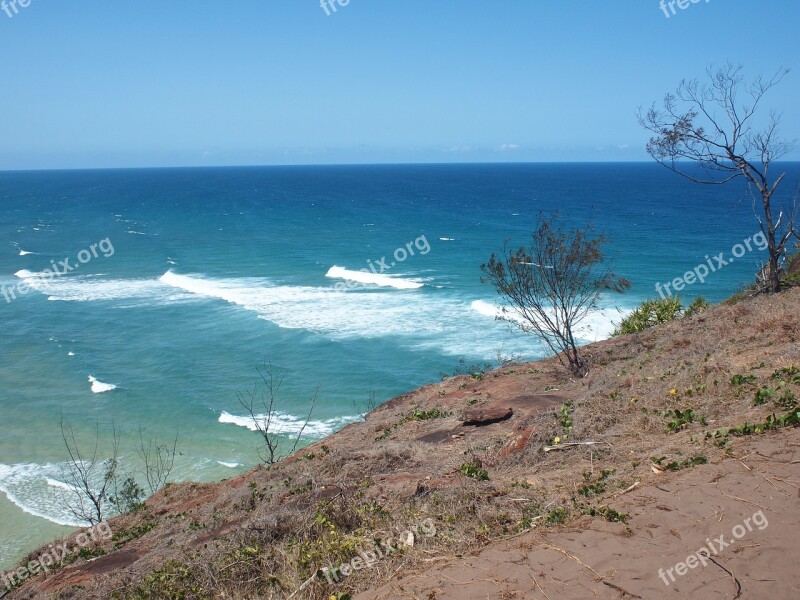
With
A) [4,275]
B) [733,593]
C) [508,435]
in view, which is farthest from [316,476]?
[4,275]

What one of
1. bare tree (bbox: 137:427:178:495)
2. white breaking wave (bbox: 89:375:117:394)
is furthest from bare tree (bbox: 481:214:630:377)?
white breaking wave (bbox: 89:375:117:394)

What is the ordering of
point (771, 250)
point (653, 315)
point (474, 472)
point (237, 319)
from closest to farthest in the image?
point (474, 472), point (771, 250), point (653, 315), point (237, 319)

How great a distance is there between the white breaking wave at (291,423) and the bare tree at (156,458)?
233cm

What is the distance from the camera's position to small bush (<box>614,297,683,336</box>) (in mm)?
21647

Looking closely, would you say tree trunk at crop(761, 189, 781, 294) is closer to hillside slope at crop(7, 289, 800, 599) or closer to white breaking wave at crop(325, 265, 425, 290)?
hillside slope at crop(7, 289, 800, 599)

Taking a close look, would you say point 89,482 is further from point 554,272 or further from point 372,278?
point 372,278

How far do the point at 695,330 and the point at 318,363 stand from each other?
1953 centimetres

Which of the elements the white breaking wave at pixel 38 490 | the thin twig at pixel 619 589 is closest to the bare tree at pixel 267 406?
the white breaking wave at pixel 38 490

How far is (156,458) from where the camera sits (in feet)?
75.2

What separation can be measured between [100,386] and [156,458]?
812 cm

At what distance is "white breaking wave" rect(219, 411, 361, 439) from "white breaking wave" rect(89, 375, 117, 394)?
20.2 feet

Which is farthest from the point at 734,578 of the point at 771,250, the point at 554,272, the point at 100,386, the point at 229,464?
the point at 100,386

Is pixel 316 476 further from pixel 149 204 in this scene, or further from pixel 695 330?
pixel 149 204

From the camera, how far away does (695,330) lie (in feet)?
51.4
